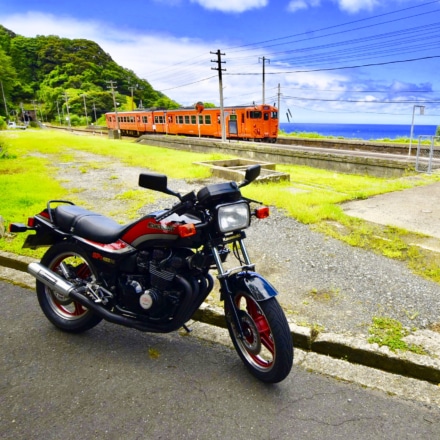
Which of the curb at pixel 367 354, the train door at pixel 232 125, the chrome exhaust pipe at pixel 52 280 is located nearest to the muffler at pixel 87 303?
the chrome exhaust pipe at pixel 52 280

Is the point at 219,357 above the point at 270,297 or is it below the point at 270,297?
below

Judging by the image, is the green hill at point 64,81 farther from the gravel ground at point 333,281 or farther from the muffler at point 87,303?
the muffler at point 87,303

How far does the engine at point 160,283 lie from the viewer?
238 centimetres

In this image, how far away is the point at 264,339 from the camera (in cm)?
233

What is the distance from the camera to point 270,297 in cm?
216

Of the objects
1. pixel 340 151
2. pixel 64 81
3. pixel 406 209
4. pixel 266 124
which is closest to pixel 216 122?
pixel 266 124

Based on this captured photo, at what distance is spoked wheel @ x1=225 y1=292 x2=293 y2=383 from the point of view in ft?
7.04

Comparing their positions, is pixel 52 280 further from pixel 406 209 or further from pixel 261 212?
pixel 406 209

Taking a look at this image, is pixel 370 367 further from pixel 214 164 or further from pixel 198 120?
pixel 198 120

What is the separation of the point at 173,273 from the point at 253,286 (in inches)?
21.8

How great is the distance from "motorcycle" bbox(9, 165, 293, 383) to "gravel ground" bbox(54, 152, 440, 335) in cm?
79

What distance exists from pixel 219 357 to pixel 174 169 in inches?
399

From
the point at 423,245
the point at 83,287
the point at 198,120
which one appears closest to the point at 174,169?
the point at 423,245

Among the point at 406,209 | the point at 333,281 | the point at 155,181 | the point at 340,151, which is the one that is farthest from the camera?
the point at 340,151
